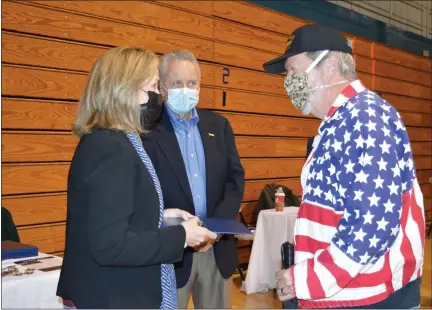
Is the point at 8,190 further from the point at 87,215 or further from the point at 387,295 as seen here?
the point at 387,295

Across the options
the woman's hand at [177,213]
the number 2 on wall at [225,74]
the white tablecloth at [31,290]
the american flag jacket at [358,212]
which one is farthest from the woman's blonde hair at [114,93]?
the number 2 on wall at [225,74]

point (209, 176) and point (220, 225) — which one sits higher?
point (209, 176)

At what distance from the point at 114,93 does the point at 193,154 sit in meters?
1.00

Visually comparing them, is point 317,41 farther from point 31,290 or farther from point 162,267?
point 31,290

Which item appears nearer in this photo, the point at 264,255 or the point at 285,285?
the point at 285,285

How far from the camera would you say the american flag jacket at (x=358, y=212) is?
1.36 metres

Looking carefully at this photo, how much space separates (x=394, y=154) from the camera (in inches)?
54.4

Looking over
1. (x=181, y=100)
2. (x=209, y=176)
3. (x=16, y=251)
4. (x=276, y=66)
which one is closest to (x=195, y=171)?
(x=209, y=176)

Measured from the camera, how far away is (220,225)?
2070 mm

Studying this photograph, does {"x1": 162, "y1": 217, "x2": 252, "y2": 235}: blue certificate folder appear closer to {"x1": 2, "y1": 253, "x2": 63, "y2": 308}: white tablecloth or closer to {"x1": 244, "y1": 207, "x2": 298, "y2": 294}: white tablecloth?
{"x1": 2, "y1": 253, "x2": 63, "y2": 308}: white tablecloth

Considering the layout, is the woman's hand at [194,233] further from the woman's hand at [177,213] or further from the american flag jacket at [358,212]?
the american flag jacket at [358,212]

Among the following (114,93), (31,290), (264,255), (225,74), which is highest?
(225,74)

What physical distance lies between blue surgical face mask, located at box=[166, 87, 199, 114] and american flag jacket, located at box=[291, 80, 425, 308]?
130cm

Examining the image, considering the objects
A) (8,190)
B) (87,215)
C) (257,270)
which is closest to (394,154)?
(87,215)
